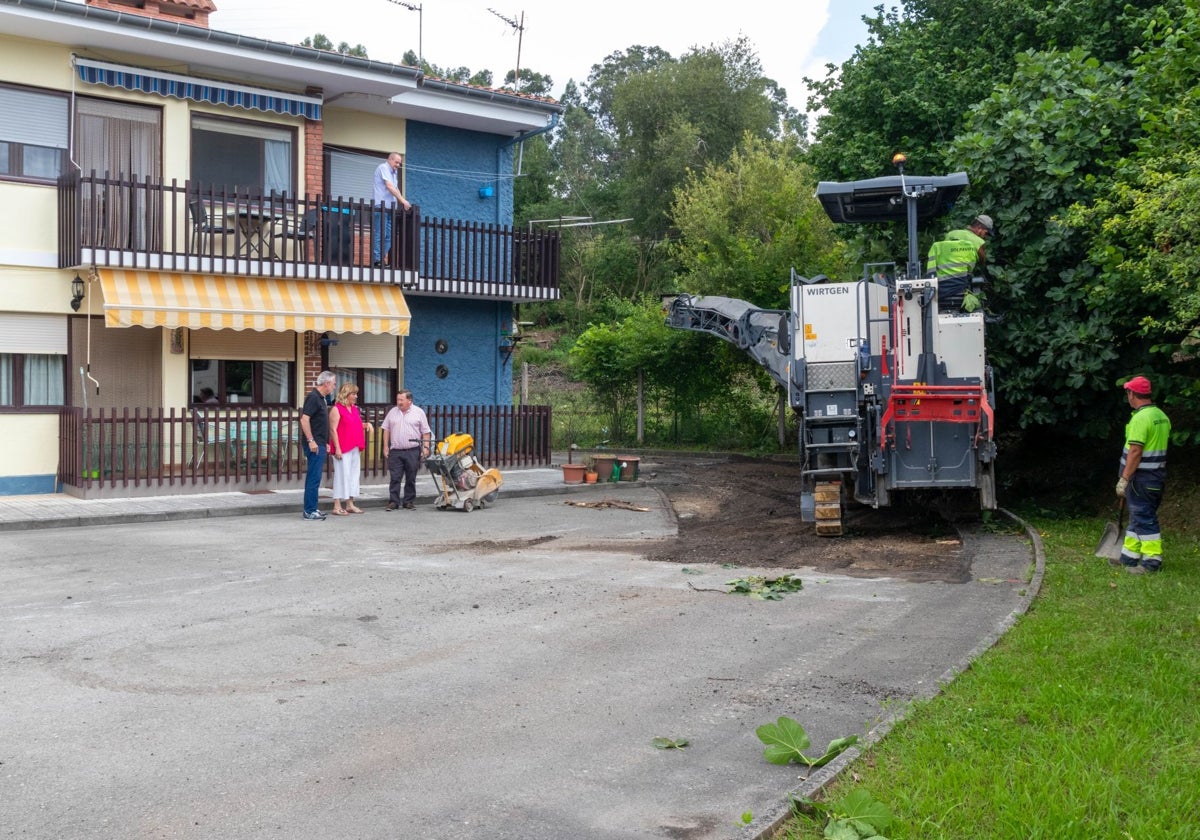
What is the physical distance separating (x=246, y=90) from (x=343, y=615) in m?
12.5

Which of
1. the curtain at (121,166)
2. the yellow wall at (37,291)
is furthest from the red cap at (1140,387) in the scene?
the yellow wall at (37,291)

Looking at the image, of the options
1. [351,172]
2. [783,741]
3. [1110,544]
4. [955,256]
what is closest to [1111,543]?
[1110,544]

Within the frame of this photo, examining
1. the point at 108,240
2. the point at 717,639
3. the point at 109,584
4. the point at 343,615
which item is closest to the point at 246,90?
the point at 108,240

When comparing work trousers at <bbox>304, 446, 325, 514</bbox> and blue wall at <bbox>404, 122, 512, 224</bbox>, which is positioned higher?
blue wall at <bbox>404, 122, 512, 224</bbox>

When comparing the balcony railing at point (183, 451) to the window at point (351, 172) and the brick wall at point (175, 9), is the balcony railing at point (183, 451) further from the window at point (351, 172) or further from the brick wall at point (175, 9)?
the brick wall at point (175, 9)

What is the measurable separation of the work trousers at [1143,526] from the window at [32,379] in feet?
47.9

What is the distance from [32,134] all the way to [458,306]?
7.94 meters

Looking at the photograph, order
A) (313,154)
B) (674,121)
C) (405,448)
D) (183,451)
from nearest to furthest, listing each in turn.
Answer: (405,448), (183,451), (313,154), (674,121)

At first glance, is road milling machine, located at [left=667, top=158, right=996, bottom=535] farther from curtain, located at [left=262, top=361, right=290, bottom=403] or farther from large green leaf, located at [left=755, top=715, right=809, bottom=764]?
curtain, located at [left=262, top=361, right=290, bottom=403]

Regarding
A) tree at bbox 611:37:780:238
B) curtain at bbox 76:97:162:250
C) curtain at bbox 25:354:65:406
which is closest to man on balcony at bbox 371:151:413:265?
curtain at bbox 76:97:162:250

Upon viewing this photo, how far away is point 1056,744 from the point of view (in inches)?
212

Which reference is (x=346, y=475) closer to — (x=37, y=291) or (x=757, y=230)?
(x=37, y=291)

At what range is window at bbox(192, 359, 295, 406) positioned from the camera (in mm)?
18812

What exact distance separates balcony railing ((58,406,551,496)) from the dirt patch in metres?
6.00
